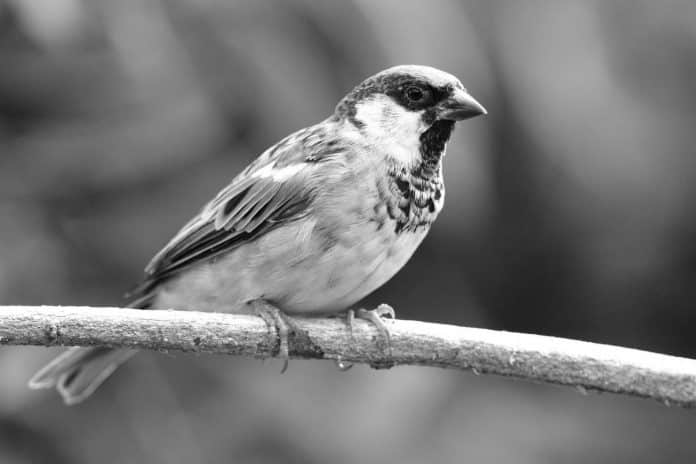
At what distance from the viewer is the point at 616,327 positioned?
489cm

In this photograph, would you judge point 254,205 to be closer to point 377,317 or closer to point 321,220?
point 321,220

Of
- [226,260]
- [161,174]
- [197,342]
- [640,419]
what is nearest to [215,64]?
[161,174]

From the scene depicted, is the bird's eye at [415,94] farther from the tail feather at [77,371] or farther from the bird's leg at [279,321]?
the tail feather at [77,371]

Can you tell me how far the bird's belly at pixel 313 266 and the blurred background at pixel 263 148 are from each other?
0.61 m

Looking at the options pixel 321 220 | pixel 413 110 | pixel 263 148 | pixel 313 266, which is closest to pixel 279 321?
pixel 313 266

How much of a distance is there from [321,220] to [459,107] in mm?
619

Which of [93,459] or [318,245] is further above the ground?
[318,245]

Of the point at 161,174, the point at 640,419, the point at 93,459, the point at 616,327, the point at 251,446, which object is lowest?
the point at 640,419

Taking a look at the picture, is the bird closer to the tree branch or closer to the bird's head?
the bird's head

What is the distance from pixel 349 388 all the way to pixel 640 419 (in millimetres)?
1446

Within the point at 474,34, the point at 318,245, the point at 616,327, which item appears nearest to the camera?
the point at 318,245

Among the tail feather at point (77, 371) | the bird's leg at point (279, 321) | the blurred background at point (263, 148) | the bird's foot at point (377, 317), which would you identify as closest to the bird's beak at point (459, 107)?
the blurred background at point (263, 148)

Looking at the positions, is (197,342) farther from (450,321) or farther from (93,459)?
(450,321)

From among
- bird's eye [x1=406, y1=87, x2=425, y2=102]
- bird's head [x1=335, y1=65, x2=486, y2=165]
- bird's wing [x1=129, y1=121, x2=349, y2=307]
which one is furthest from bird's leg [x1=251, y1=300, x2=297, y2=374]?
bird's eye [x1=406, y1=87, x2=425, y2=102]
